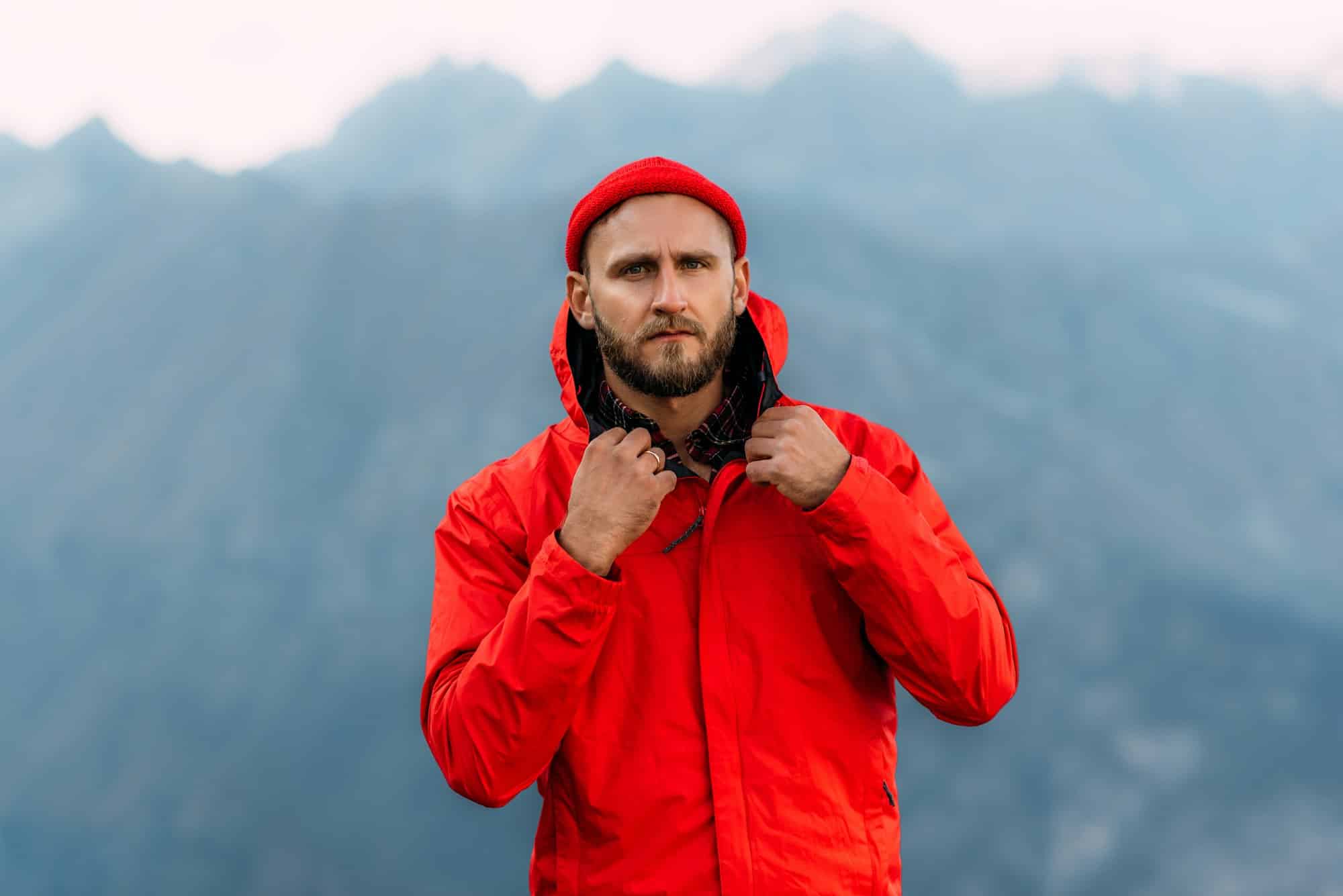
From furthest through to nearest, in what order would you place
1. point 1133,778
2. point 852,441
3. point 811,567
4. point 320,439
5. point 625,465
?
point 320,439, point 1133,778, point 852,441, point 811,567, point 625,465

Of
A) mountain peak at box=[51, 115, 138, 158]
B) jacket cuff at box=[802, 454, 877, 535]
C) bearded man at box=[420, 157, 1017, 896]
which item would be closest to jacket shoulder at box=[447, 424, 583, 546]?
bearded man at box=[420, 157, 1017, 896]

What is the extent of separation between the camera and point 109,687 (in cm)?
262

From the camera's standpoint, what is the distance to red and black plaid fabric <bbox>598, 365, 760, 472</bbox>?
4.95ft

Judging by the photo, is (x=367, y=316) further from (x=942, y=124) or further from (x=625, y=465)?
(x=625, y=465)

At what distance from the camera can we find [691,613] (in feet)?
4.61

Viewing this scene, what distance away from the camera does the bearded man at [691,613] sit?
129cm

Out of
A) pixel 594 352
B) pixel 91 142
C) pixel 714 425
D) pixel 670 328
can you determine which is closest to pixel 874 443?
pixel 714 425

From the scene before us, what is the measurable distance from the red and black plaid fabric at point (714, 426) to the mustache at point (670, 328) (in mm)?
109

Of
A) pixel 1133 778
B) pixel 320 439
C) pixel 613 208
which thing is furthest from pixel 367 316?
pixel 1133 778

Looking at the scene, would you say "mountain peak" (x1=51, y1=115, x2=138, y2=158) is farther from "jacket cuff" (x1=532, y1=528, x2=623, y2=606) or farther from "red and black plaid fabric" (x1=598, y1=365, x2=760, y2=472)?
"jacket cuff" (x1=532, y1=528, x2=623, y2=606)

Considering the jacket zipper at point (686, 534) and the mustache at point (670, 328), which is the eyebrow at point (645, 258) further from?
the jacket zipper at point (686, 534)

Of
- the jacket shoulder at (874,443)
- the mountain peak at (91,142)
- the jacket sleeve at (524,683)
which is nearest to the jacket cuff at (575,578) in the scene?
the jacket sleeve at (524,683)

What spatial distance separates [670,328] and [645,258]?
0.10m

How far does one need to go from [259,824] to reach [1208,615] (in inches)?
83.9
